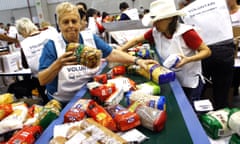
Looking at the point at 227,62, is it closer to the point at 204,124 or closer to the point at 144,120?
the point at 204,124

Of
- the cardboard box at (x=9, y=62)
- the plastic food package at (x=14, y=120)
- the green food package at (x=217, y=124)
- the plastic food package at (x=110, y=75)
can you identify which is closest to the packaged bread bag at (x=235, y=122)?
the green food package at (x=217, y=124)

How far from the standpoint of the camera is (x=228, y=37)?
2.23 metres

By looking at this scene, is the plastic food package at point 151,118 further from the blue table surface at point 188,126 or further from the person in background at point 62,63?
the person in background at point 62,63

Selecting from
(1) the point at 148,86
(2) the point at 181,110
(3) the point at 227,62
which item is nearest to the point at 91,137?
(2) the point at 181,110

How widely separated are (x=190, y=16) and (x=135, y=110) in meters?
1.63

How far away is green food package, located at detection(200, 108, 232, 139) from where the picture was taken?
1.10 metres

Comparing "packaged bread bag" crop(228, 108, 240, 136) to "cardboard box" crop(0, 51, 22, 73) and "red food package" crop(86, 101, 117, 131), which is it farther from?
"cardboard box" crop(0, 51, 22, 73)

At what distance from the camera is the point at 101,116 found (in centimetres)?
96

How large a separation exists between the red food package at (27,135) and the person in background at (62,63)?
0.39 m

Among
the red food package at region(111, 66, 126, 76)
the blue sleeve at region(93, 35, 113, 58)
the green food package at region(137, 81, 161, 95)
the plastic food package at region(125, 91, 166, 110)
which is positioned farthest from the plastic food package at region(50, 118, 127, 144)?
the blue sleeve at region(93, 35, 113, 58)

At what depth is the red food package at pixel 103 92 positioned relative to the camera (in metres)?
1.22

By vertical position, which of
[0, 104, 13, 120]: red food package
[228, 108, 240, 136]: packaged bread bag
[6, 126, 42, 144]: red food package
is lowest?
[228, 108, 240, 136]: packaged bread bag

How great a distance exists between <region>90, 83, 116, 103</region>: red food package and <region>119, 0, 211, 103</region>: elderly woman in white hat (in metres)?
0.49

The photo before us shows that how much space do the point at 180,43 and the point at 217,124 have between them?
2.36 feet
